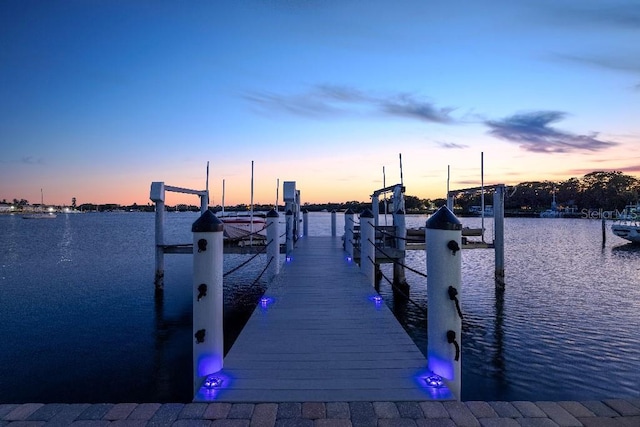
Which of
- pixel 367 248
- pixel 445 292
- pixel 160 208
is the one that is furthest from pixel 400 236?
pixel 160 208

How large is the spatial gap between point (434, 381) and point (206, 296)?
6.83ft

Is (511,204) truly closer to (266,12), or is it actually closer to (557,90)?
(557,90)

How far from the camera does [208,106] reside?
2303 cm

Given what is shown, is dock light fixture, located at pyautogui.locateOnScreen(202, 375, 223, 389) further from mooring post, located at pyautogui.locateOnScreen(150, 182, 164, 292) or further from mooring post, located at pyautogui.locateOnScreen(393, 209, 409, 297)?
mooring post, located at pyautogui.locateOnScreen(150, 182, 164, 292)

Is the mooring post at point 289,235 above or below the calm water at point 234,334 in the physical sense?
above

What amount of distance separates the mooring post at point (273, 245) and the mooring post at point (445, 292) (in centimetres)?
503

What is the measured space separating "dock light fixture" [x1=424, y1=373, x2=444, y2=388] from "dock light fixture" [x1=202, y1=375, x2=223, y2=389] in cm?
173

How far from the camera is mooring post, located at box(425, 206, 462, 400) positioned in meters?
2.95

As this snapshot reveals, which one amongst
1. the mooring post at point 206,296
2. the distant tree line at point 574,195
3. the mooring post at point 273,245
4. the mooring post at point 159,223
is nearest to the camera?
the mooring post at point 206,296

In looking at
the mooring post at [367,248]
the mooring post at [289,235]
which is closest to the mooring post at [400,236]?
the mooring post at [367,248]

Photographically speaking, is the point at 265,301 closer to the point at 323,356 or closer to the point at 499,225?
the point at 323,356

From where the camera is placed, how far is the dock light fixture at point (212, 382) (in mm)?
2821

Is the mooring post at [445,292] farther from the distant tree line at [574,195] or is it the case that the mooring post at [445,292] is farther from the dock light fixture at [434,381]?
the distant tree line at [574,195]

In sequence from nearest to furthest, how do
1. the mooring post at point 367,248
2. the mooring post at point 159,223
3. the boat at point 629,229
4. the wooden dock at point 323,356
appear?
1. the wooden dock at point 323,356
2. the mooring post at point 367,248
3. the mooring post at point 159,223
4. the boat at point 629,229
